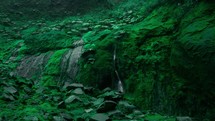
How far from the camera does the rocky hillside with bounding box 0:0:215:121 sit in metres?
4.76

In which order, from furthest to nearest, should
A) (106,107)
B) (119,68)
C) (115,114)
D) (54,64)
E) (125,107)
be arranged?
(54,64) → (119,68) → (125,107) → (106,107) → (115,114)

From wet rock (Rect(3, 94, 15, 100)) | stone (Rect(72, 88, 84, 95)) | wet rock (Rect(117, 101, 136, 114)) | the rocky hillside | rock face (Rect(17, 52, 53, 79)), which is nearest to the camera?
wet rock (Rect(3, 94, 15, 100))

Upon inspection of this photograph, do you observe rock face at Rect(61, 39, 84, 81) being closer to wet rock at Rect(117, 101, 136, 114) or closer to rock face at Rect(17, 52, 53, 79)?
rock face at Rect(17, 52, 53, 79)

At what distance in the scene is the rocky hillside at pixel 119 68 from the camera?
4.76m

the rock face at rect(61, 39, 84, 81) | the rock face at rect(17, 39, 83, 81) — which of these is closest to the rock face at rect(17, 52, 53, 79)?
the rock face at rect(17, 39, 83, 81)

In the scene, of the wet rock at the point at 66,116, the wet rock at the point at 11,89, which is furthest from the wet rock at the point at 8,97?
the wet rock at the point at 66,116

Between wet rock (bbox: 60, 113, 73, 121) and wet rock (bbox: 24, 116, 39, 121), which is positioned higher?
wet rock (bbox: 24, 116, 39, 121)

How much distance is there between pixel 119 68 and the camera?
667cm

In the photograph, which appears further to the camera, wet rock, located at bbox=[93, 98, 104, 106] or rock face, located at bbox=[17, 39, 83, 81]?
rock face, located at bbox=[17, 39, 83, 81]

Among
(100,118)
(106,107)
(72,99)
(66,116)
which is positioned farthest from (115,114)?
(72,99)

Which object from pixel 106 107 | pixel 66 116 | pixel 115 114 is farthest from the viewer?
pixel 106 107

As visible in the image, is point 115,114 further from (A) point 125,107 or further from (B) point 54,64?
(B) point 54,64

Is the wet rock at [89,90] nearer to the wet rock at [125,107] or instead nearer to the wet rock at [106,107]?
the wet rock at [125,107]

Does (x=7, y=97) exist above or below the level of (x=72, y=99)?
above
